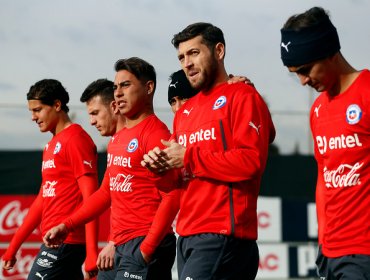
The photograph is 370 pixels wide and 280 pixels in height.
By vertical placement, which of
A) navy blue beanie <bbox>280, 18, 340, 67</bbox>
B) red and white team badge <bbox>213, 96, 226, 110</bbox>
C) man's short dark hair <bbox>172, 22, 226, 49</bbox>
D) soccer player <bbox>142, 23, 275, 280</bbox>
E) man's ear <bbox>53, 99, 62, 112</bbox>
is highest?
man's short dark hair <bbox>172, 22, 226, 49</bbox>

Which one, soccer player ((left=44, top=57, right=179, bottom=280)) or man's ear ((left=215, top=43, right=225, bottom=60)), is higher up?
man's ear ((left=215, top=43, right=225, bottom=60))

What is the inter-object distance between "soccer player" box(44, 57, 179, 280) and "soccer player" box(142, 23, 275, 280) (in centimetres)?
62

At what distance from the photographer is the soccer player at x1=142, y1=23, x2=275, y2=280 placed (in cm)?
425

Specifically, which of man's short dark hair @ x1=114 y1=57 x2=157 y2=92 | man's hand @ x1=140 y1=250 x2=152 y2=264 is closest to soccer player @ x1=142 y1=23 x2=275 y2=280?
man's hand @ x1=140 y1=250 x2=152 y2=264

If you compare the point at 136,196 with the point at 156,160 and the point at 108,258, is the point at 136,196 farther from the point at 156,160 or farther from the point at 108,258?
the point at 156,160

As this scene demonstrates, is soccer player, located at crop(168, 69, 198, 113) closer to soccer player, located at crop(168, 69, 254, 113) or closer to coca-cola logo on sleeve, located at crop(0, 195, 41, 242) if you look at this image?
soccer player, located at crop(168, 69, 254, 113)

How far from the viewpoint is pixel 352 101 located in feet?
13.1

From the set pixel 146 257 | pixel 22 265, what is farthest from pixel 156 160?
pixel 22 265

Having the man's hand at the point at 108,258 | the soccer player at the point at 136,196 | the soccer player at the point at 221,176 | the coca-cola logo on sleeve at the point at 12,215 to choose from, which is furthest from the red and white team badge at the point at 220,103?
the coca-cola logo on sleeve at the point at 12,215

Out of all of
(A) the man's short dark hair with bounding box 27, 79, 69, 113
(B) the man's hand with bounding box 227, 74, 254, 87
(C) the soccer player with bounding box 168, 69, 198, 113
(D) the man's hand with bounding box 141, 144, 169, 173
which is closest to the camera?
(D) the man's hand with bounding box 141, 144, 169, 173

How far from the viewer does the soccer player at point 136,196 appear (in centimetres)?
520

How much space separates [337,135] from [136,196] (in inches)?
73.3

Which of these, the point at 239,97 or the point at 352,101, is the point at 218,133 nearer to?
the point at 239,97

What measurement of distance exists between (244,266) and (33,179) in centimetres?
733
